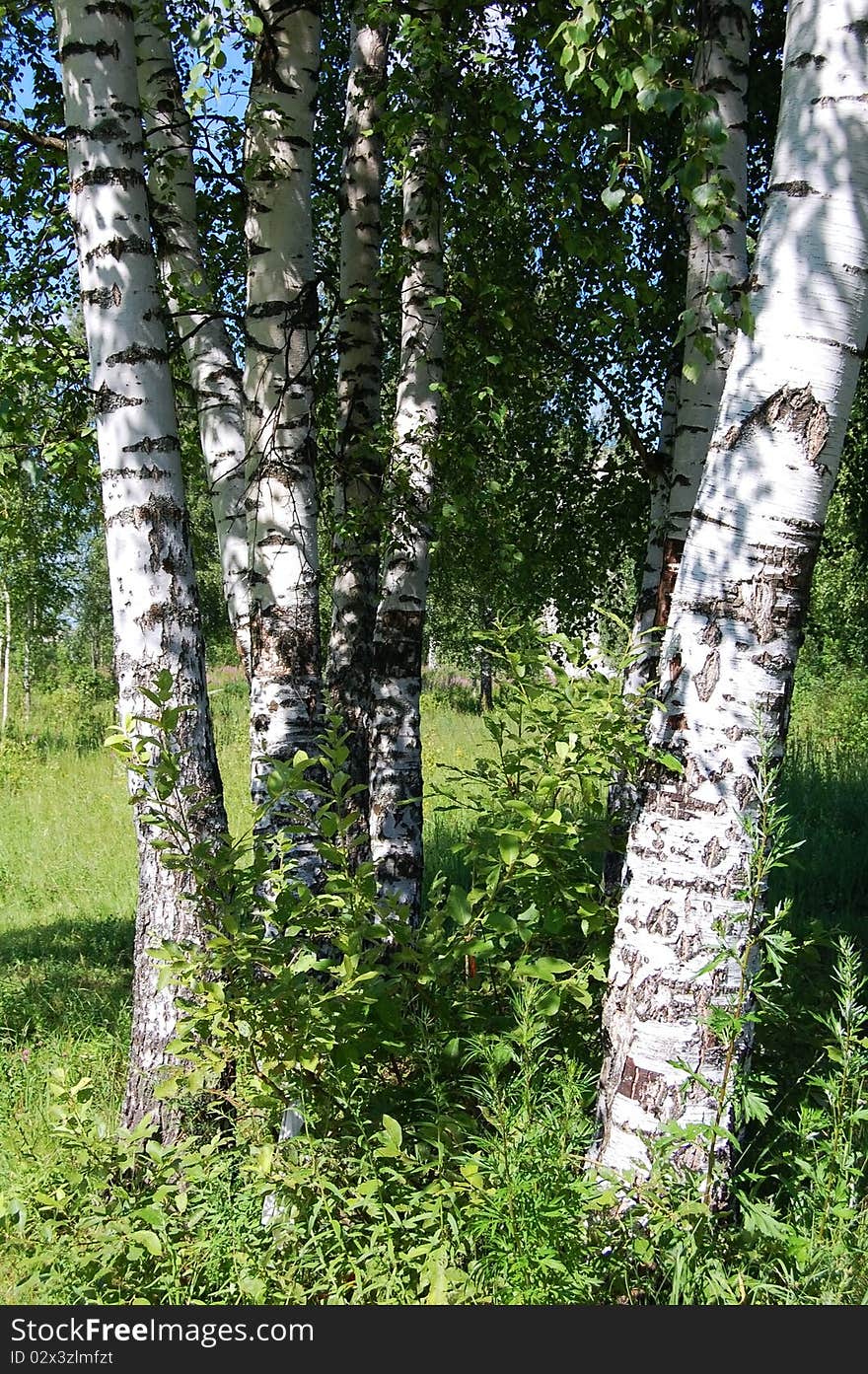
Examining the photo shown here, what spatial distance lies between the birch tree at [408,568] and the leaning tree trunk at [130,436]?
1771mm

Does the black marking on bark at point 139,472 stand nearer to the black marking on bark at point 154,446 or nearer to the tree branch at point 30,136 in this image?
the black marking on bark at point 154,446

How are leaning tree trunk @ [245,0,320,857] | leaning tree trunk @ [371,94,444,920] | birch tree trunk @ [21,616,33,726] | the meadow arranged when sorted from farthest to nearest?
birch tree trunk @ [21,616,33,726], leaning tree trunk @ [371,94,444,920], leaning tree trunk @ [245,0,320,857], the meadow

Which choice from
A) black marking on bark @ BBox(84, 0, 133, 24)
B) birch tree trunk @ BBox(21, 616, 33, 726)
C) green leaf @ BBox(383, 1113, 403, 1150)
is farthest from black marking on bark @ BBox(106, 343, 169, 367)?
birch tree trunk @ BBox(21, 616, 33, 726)

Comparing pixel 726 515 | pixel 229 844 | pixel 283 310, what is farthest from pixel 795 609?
pixel 283 310

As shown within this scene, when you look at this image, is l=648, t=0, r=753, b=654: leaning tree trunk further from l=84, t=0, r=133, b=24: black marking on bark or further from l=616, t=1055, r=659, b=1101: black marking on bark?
l=84, t=0, r=133, b=24: black marking on bark

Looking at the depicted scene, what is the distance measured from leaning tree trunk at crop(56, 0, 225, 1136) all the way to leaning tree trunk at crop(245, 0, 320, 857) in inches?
12.3

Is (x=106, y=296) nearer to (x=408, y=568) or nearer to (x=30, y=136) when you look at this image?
(x=30, y=136)

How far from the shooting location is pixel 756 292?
229 centimetres

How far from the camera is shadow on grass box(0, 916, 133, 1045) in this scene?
4438mm

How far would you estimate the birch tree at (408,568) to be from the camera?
4.68 meters

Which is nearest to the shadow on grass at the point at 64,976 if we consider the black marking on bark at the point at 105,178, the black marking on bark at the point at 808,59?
Answer: the black marking on bark at the point at 105,178

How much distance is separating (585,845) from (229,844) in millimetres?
991

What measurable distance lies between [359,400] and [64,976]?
347cm

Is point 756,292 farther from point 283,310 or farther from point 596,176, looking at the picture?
point 596,176
